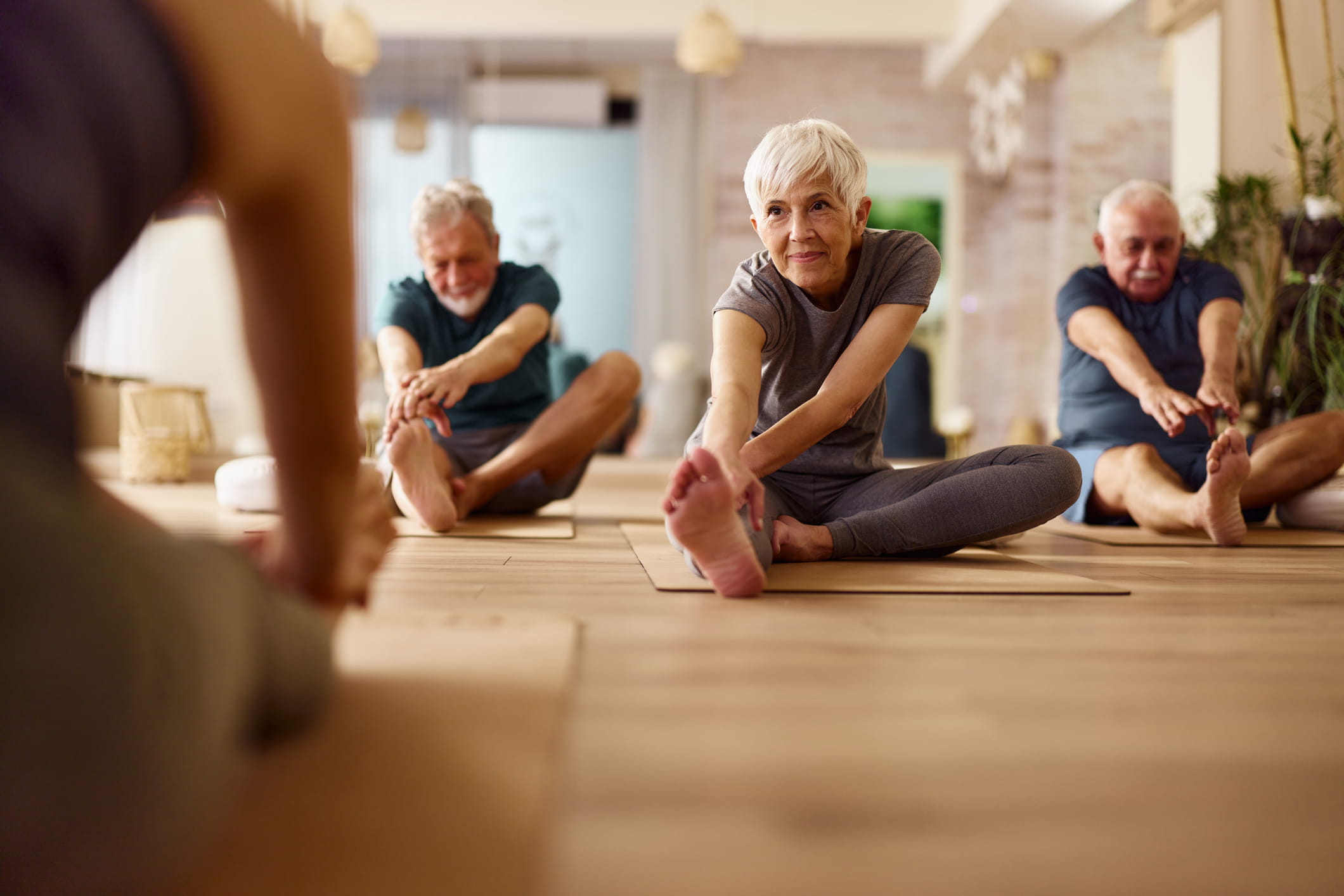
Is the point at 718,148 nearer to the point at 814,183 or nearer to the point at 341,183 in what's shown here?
the point at 814,183

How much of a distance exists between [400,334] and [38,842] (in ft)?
6.57

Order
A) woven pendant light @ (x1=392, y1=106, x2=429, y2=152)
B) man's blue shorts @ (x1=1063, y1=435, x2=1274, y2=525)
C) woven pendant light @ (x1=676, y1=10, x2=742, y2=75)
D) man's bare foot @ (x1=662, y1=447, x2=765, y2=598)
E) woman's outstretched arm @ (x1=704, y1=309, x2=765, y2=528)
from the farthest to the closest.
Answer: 1. woven pendant light @ (x1=392, y1=106, x2=429, y2=152)
2. woven pendant light @ (x1=676, y1=10, x2=742, y2=75)
3. man's blue shorts @ (x1=1063, y1=435, x2=1274, y2=525)
4. woman's outstretched arm @ (x1=704, y1=309, x2=765, y2=528)
5. man's bare foot @ (x1=662, y1=447, x2=765, y2=598)

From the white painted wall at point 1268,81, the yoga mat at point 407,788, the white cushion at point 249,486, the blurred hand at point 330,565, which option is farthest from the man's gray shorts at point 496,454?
the white painted wall at point 1268,81

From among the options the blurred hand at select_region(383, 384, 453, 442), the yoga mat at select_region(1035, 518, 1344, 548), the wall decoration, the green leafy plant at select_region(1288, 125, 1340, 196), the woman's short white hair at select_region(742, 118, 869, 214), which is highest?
the wall decoration

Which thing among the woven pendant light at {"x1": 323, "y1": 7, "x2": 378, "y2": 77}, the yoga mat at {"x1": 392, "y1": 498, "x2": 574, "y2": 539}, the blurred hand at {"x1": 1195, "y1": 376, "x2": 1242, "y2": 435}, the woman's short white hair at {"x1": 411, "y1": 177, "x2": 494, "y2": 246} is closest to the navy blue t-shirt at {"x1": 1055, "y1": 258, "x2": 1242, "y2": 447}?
the blurred hand at {"x1": 1195, "y1": 376, "x2": 1242, "y2": 435}

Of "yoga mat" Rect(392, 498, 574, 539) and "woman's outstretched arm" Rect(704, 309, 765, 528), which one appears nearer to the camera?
"woman's outstretched arm" Rect(704, 309, 765, 528)

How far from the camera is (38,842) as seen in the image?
0.47 meters

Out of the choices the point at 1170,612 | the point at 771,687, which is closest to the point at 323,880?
the point at 771,687

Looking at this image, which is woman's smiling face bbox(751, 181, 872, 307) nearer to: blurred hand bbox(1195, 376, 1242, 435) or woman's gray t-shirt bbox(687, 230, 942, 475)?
woman's gray t-shirt bbox(687, 230, 942, 475)

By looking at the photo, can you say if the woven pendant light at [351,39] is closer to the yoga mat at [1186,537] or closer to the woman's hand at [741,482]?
the yoga mat at [1186,537]

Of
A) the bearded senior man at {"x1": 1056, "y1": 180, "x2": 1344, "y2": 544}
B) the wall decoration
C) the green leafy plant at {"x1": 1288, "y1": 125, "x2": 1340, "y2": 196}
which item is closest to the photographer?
the bearded senior man at {"x1": 1056, "y1": 180, "x2": 1344, "y2": 544}

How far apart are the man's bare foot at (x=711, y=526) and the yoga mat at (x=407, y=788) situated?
33cm

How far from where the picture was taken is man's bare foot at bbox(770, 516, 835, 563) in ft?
5.86

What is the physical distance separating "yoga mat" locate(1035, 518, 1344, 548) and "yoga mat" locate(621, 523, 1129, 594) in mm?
479
